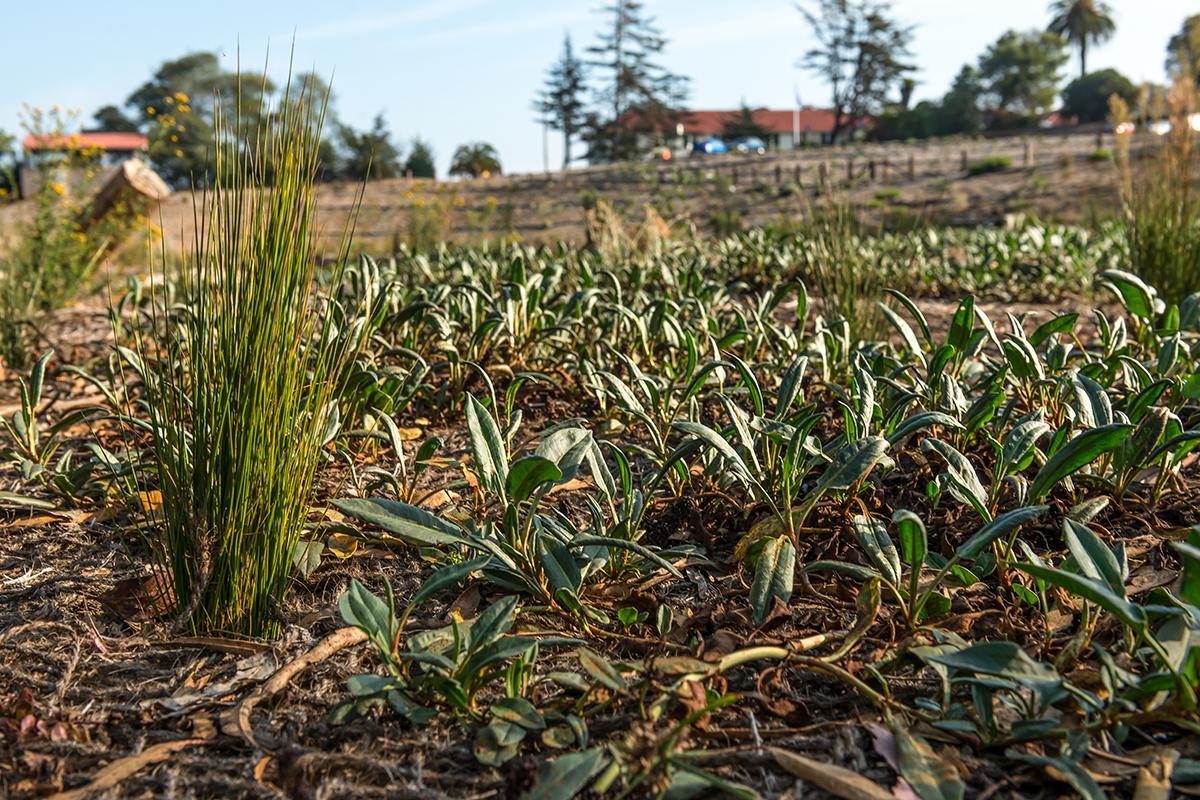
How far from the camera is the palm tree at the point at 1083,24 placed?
61594 millimetres

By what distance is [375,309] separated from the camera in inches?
110

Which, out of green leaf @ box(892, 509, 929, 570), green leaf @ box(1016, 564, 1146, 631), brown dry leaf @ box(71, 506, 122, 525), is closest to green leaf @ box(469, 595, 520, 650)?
green leaf @ box(892, 509, 929, 570)

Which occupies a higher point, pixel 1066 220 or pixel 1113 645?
pixel 1066 220

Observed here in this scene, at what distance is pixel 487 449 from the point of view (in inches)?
70.5

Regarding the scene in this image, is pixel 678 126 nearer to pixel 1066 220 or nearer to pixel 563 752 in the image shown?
pixel 1066 220

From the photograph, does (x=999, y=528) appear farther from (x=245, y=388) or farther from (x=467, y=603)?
(x=245, y=388)

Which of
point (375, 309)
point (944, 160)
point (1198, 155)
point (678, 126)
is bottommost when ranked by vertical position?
point (375, 309)

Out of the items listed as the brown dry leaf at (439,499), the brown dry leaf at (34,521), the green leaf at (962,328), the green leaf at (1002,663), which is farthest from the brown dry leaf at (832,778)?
the brown dry leaf at (34,521)

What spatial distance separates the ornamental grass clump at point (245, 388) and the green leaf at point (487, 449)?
30 centimetres

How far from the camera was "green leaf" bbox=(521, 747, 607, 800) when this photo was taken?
1143 millimetres

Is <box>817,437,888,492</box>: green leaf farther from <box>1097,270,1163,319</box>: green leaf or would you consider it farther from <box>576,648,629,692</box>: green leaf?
<box>1097,270,1163,319</box>: green leaf

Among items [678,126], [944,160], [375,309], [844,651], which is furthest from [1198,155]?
[678,126]

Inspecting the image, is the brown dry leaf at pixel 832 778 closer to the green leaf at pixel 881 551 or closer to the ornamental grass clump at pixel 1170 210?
the green leaf at pixel 881 551

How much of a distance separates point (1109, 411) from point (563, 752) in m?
1.32
